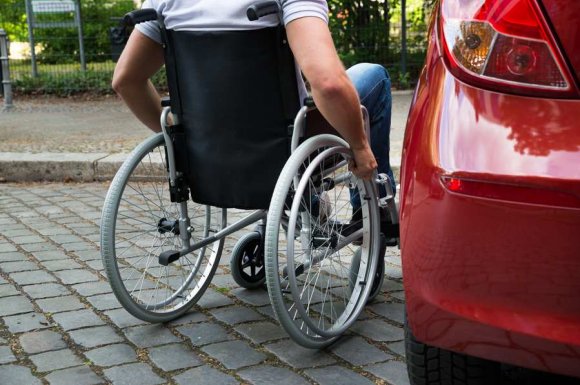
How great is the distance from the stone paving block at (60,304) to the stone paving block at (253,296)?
0.66m

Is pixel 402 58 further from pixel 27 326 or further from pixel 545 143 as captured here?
pixel 545 143

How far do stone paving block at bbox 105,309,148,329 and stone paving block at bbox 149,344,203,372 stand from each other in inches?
12.3

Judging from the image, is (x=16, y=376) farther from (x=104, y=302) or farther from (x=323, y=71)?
(x=323, y=71)

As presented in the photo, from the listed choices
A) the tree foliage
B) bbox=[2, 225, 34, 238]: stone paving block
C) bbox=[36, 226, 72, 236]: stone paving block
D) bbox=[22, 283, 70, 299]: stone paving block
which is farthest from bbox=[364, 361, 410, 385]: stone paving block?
the tree foliage

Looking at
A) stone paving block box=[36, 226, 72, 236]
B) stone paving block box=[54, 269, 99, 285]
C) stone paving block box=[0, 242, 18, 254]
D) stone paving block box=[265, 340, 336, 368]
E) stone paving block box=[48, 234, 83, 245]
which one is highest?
stone paving block box=[265, 340, 336, 368]

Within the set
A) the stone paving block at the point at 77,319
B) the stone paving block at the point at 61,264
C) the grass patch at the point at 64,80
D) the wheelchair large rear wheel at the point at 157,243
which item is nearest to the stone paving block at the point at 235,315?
the wheelchair large rear wheel at the point at 157,243

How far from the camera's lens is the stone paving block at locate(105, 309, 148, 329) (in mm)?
3562

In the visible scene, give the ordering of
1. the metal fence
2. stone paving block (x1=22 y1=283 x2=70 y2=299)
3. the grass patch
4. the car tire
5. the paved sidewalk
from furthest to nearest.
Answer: the grass patch → the metal fence → the paved sidewalk → stone paving block (x1=22 y1=283 x2=70 y2=299) → the car tire

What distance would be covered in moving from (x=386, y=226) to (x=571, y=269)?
181 cm

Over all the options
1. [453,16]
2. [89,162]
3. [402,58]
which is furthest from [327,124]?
[402,58]

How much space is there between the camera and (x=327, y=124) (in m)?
3.33

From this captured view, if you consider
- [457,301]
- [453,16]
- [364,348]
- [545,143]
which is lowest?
[364,348]

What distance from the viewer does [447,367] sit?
2461mm

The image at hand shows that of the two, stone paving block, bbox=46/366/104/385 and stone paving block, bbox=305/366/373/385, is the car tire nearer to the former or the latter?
stone paving block, bbox=305/366/373/385
